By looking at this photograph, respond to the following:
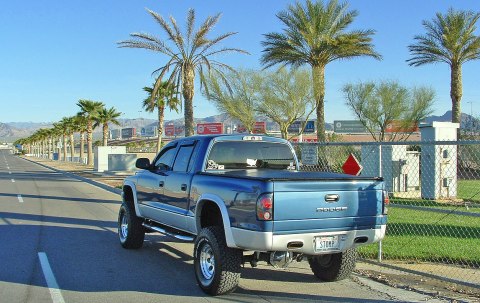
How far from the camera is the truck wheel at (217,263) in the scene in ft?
20.8

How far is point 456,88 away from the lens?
30.1m

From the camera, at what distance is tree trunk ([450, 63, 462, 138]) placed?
97.5 feet

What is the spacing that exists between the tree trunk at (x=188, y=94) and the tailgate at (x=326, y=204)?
16.2 m

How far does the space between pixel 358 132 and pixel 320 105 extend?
289 feet

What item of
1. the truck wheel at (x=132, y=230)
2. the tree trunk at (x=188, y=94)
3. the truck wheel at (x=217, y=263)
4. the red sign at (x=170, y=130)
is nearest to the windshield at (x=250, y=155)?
the truck wheel at (x=217, y=263)

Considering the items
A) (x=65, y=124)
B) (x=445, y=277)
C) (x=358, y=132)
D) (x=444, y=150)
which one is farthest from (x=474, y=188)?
(x=358, y=132)

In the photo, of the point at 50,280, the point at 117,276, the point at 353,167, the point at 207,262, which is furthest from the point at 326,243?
the point at 50,280

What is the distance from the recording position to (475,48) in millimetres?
28359

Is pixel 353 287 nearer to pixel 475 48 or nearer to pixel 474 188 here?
pixel 474 188

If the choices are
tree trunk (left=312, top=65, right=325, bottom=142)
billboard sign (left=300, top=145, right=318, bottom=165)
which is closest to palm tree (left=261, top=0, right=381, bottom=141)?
tree trunk (left=312, top=65, right=325, bottom=142)

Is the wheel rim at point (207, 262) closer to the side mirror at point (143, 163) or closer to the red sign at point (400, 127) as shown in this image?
the side mirror at point (143, 163)

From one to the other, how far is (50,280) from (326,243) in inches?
151

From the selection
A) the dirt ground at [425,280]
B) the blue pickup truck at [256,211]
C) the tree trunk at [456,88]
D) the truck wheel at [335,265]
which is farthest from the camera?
the tree trunk at [456,88]

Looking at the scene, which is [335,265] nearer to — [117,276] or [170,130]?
[117,276]
